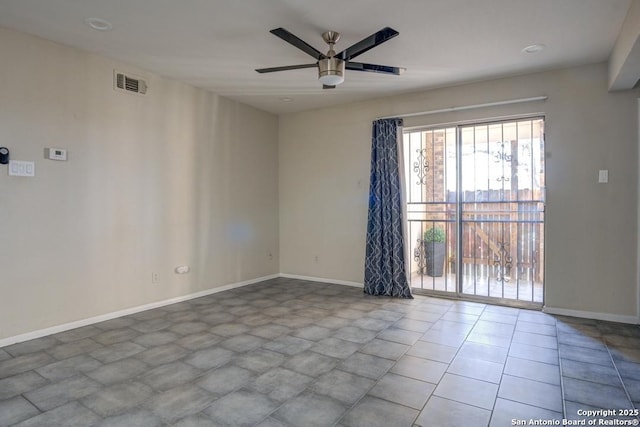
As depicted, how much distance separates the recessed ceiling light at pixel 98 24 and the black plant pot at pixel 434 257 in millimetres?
4258

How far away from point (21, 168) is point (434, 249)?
180 inches

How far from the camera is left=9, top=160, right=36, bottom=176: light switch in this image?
3057mm

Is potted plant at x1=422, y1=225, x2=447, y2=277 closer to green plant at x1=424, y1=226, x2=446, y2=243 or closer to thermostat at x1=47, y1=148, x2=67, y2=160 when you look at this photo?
green plant at x1=424, y1=226, x2=446, y2=243

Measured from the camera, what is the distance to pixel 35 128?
3189mm

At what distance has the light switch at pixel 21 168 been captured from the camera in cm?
306

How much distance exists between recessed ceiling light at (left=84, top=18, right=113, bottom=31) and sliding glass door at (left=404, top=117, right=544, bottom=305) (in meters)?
3.59

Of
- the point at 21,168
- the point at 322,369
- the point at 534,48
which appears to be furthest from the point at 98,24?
the point at 534,48

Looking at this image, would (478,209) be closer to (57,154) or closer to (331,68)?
(331,68)

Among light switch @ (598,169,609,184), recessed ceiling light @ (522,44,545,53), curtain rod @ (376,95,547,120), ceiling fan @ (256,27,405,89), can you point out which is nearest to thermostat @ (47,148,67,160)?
ceiling fan @ (256,27,405,89)

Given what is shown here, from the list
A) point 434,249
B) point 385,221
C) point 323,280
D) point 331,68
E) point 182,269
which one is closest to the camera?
point 331,68

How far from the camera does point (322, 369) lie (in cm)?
259

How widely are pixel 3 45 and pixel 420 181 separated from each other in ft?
14.8

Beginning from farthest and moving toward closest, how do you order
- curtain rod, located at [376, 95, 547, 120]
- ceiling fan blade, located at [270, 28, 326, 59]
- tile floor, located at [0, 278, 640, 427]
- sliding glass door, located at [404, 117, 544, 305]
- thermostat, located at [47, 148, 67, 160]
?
sliding glass door, located at [404, 117, 544, 305] → curtain rod, located at [376, 95, 547, 120] → thermostat, located at [47, 148, 67, 160] → ceiling fan blade, located at [270, 28, 326, 59] → tile floor, located at [0, 278, 640, 427]

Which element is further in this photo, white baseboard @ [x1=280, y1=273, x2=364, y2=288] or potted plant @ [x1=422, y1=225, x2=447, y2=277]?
white baseboard @ [x1=280, y1=273, x2=364, y2=288]
